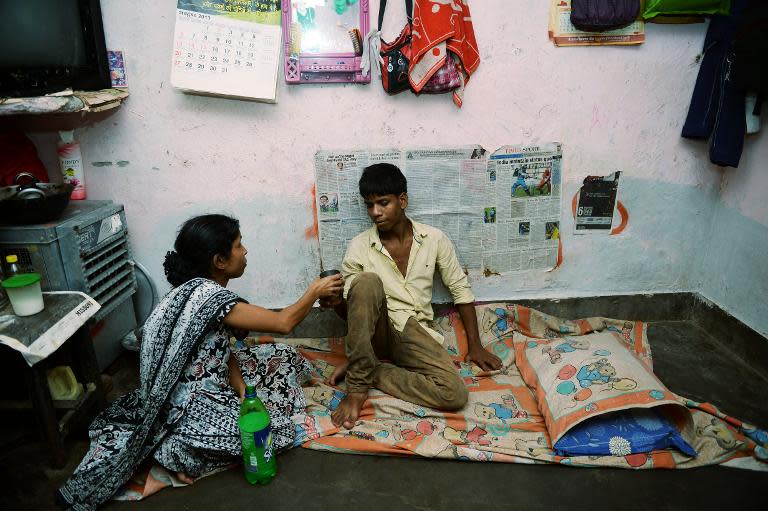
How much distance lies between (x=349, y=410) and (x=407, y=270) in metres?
0.71

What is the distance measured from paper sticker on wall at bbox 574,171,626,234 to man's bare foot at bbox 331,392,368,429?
150 cm

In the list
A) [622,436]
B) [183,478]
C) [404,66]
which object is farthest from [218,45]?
[622,436]

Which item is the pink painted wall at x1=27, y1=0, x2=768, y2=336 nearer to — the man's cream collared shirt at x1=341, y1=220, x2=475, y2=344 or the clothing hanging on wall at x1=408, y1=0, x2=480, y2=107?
the clothing hanging on wall at x1=408, y1=0, x2=480, y2=107

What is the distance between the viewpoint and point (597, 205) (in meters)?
2.82

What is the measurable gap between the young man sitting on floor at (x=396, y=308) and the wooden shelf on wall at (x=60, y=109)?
117 centimetres

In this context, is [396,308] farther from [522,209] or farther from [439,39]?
[439,39]

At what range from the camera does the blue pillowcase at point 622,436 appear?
6.45 feet

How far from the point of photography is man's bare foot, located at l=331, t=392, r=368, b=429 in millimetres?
2166

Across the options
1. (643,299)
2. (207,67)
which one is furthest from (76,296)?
(643,299)

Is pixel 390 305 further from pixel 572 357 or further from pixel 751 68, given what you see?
pixel 751 68

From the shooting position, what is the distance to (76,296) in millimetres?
2086

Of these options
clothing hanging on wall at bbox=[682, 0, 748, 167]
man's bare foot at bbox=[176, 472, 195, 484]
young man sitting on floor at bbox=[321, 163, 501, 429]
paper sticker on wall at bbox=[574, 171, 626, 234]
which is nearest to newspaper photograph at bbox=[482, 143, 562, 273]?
paper sticker on wall at bbox=[574, 171, 626, 234]

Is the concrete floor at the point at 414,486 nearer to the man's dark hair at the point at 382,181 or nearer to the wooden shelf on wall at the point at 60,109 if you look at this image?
the man's dark hair at the point at 382,181

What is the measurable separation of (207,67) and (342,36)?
630mm
